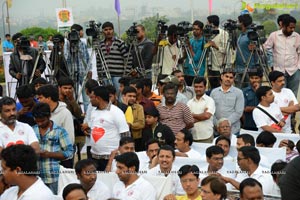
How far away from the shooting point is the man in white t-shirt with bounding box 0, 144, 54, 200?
427 centimetres

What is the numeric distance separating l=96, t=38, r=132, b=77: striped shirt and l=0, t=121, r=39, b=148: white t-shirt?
3792 millimetres

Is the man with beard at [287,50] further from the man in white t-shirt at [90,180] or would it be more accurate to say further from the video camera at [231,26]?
the man in white t-shirt at [90,180]

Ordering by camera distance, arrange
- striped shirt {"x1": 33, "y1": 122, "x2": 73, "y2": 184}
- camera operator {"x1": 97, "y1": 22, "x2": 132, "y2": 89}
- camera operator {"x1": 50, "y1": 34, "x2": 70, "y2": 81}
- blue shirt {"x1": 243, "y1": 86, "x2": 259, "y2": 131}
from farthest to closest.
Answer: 1. camera operator {"x1": 97, "y1": 22, "x2": 132, "y2": 89}
2. camera operator {"x1": 50, "y1": 34, "x2": 70, "y2": 81}
3. blue shirt {"x1": 243, "y1": 86, "x2": 259, "y2": 131}
4. striped shirt {"x1": 33, "y1": 122, "x2": 73, "y2": 184}

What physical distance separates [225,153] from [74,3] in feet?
47.0

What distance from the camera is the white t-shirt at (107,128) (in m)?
6.96

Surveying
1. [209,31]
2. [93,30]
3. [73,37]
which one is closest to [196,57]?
[209,31]

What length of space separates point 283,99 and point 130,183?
313cm

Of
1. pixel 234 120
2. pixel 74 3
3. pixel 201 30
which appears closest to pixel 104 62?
Result: pixel 201 30

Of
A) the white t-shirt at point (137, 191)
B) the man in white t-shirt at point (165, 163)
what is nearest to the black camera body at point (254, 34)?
the man in white t-shirt at point (165, 163)

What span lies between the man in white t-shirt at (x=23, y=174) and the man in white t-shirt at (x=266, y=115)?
411cm

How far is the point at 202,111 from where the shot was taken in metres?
8.20

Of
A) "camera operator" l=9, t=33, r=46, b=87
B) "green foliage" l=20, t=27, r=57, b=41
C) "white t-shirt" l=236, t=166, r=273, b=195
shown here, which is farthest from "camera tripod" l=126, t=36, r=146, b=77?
"green foliage" l=20, t=27, r=57, b=41

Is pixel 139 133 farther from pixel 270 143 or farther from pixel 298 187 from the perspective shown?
pixel 298 187

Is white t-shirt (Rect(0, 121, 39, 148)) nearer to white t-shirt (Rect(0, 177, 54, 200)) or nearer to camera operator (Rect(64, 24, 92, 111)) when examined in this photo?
white t-shirt (Rect(0, 177, 54, 200))
